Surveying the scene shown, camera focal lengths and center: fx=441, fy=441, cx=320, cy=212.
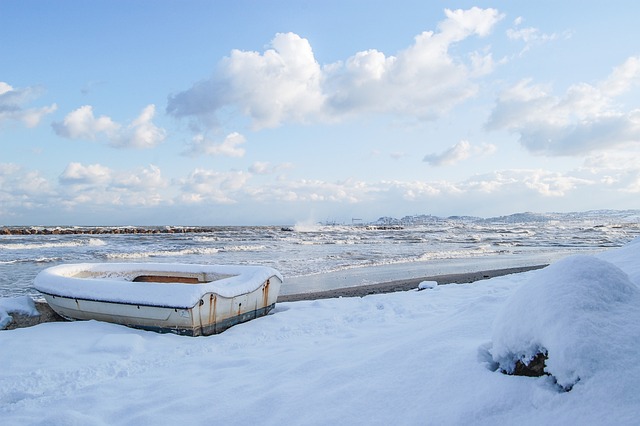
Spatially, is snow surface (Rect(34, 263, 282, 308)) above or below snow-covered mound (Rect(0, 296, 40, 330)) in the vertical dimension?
above

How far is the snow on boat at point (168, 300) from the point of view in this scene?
6.65 meters

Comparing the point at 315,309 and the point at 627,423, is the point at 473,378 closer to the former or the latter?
the point at 627,423

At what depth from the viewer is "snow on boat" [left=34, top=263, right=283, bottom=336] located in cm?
665

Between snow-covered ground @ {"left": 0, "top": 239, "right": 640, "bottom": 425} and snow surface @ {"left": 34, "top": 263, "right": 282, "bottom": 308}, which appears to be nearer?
snow-covered ground @ {"left": 0, "top": 239, "right": 640, "bottom": 425}

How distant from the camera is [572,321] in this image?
2.45 metres

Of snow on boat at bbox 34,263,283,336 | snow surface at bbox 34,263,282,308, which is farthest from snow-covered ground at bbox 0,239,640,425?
snow surface at bbox 34,263,282,308

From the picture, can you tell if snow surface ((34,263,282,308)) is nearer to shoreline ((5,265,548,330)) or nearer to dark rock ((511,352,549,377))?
shoreline ((5,265,548,330))

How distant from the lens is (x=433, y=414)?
8.48 ft

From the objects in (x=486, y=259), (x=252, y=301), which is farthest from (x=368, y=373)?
(x=486, y=259)

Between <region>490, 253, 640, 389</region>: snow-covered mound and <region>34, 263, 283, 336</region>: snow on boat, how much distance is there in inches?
189

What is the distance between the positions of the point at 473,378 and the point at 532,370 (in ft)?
1.15

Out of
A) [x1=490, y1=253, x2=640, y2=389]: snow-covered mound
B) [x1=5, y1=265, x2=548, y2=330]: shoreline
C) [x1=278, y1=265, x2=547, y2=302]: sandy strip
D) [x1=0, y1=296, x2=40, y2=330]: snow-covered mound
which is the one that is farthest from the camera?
[x1=278, y1=265, x2=547, y2=302]: sandy strip

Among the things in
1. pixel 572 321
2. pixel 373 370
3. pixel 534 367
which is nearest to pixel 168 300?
pixel 373 370

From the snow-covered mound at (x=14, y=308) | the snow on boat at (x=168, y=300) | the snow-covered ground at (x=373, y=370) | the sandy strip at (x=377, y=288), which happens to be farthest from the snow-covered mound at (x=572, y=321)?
the sandy strip at (x=377, y=288)
